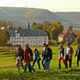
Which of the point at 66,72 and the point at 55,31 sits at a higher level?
the point at 66,72

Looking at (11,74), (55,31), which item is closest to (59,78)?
(11,74)

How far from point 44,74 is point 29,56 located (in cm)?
197

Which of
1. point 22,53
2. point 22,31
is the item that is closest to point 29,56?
point 22,53

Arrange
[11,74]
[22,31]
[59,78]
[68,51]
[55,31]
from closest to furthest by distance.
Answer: [59,78]
[11,74]
[68,51]
[55,31]
[22,31]

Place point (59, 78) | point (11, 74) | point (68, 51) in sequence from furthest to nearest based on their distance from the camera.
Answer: point (68, 51) → point (11, 74) → point (59, 78)

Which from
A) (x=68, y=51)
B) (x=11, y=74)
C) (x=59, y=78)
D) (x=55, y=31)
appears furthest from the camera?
(x=55, y=31)

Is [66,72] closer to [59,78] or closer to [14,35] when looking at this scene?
[59,78]

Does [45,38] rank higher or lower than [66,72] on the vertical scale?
lower

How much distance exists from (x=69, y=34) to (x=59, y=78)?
177649 millimetres

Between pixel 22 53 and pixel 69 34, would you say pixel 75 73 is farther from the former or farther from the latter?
pixel 69 34

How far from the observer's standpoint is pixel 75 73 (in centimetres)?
2517

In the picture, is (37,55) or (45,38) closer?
(37,55)

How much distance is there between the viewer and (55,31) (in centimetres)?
18238

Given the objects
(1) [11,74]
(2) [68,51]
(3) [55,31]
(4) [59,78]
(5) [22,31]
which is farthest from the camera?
(5) [22,31]
